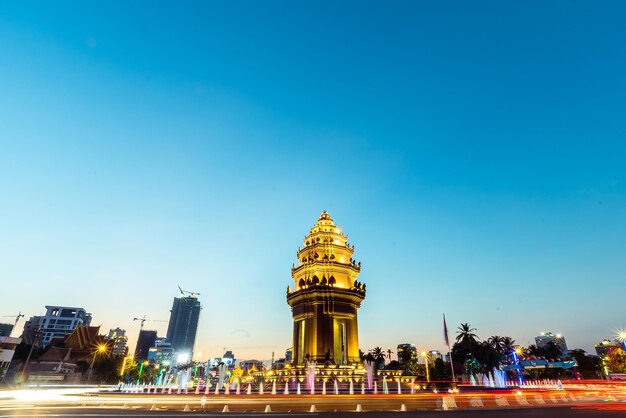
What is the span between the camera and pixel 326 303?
46.6m

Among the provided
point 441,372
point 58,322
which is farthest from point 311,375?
point 58,322

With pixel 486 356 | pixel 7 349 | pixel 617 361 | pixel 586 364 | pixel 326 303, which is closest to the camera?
pixel 326 303

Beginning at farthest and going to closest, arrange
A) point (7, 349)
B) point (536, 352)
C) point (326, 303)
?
point (536, 352)
point (7, 349)
point (326, 303)

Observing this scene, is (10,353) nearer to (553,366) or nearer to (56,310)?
(56,310)

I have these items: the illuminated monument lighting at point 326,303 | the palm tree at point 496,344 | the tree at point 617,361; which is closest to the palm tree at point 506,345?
the palm tree at point 496,344

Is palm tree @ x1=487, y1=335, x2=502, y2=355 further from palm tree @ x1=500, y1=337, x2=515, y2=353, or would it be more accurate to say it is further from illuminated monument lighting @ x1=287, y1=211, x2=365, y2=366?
illuminated monument lighting @ x1=287, y1=211, x2=365, y2=366

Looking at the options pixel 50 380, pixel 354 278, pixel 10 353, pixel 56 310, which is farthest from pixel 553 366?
pixel 56 310

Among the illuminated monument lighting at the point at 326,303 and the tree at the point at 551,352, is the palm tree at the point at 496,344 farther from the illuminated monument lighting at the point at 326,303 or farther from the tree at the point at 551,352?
the illuminated monument lighting at the point at 326,303

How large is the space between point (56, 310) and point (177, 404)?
509 ft

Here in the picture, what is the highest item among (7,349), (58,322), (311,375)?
(58,322)

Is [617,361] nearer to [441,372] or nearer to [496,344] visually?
[496,344]

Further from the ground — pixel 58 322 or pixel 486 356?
pixel 58 322

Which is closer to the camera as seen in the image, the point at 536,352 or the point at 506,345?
the point at 506,345

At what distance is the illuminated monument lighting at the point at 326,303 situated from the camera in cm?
4494
